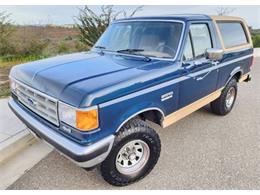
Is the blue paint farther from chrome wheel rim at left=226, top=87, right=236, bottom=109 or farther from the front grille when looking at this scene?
chrome wheel rim at left=226, top=87, right=236, bottom=109

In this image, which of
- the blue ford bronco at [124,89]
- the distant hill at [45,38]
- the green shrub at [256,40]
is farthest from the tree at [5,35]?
the green shrub at [256,40]

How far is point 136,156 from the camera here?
2943mm

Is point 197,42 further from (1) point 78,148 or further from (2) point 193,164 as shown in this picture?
(1) point 78,148

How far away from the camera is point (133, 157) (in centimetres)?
293

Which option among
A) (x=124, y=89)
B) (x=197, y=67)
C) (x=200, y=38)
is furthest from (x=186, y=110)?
(x=124, y=89)

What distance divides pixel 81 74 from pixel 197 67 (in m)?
1.73

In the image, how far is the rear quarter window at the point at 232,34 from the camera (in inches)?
170

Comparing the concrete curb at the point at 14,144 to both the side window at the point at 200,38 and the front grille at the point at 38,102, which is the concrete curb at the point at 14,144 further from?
the side window at the point at 200,38

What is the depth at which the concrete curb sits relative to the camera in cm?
324

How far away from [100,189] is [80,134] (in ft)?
2.78

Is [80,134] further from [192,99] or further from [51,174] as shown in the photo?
[192,99]

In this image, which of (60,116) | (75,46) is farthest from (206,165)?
(75,46)

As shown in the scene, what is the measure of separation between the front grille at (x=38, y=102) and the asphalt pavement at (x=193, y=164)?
2.61ft

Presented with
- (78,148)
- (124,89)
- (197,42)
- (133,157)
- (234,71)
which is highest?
(197,42)
